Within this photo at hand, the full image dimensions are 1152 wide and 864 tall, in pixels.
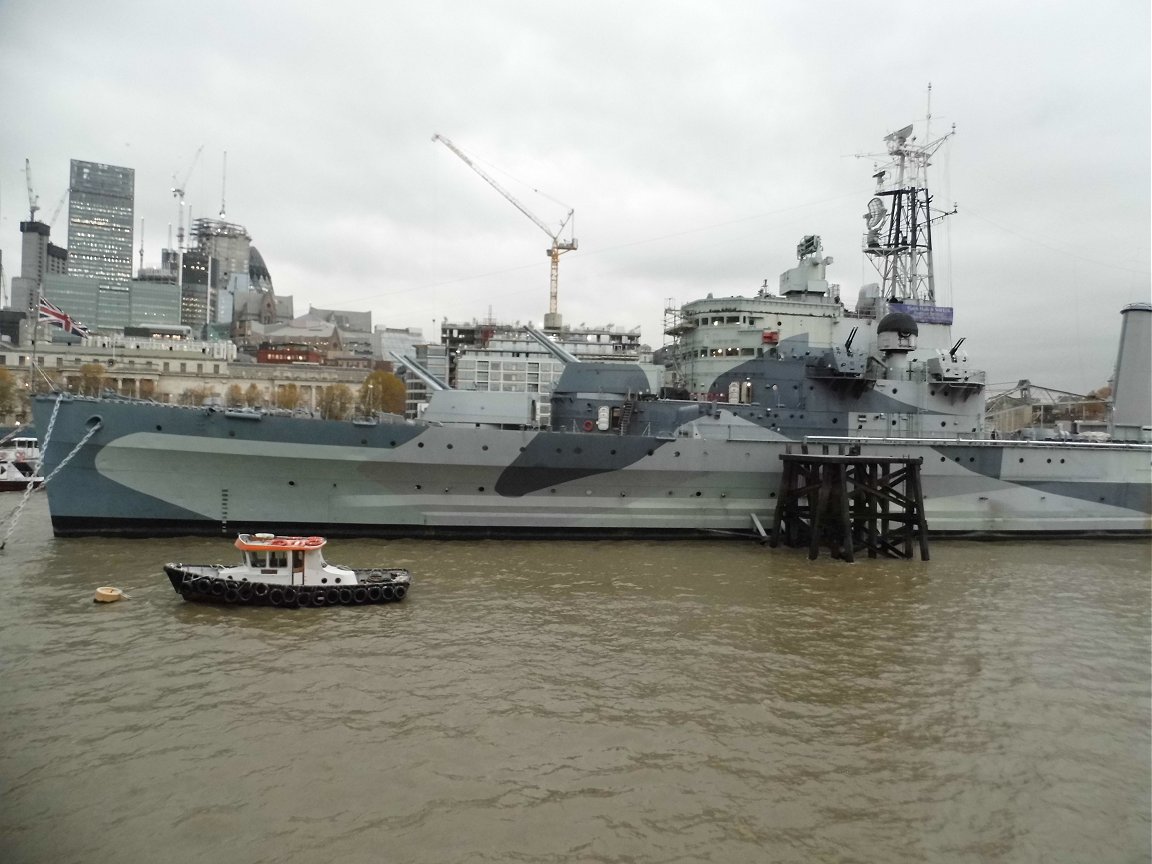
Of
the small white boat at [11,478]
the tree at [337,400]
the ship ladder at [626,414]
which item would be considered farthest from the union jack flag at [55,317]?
the tree at [337,400]

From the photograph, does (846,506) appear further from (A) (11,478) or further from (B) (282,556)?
(A) (11,478)

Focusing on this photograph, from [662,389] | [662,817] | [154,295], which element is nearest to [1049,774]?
[662,817]

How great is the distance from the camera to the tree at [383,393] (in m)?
58.8

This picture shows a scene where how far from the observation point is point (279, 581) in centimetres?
1093


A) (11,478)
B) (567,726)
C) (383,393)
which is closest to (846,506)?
(567,726)

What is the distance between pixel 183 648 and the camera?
8883mm

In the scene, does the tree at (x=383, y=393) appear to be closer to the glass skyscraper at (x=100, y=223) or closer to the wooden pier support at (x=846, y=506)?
the wooden pier support at (x=846, y=506)

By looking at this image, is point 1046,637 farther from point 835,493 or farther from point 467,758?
point 467,758

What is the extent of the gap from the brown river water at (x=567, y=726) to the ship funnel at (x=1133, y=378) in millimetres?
12837

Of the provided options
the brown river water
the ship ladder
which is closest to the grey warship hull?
the ship ladder

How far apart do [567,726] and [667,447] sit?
428 inches

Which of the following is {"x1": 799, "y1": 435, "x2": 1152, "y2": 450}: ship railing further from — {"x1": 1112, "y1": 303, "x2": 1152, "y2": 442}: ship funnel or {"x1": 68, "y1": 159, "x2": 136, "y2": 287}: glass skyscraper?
{"x1": 68, "y1": 159, "x2": 136, "y2": 287}: glass skyscraper

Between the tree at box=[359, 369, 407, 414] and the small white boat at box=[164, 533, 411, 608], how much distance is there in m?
47.2

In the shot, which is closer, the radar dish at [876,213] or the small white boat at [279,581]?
the small white boat at [279,581]
